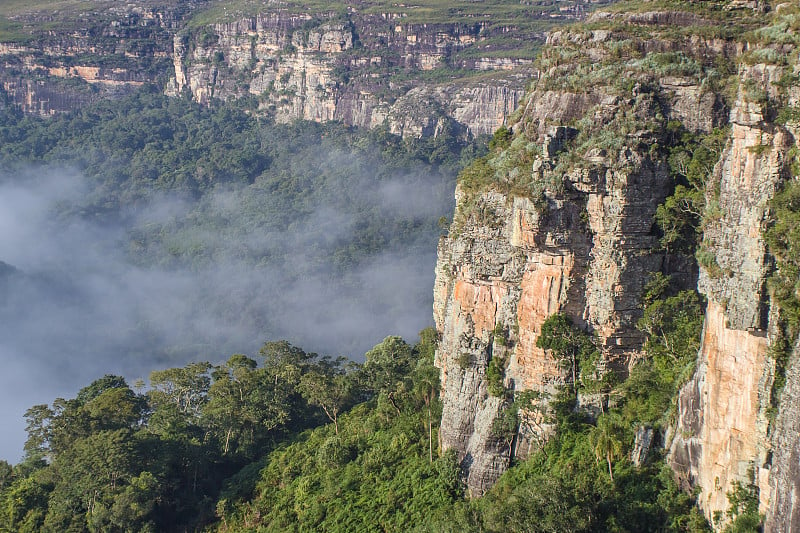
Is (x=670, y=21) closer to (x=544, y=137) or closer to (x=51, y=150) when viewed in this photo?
(x=544, y=137)

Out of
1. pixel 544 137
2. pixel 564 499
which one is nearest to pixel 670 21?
pixel 544 137

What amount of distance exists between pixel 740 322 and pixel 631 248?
17.2 ft

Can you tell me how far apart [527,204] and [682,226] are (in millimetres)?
3657

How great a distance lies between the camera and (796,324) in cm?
1658

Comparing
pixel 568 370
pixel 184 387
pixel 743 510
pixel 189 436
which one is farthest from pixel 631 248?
pixel 184 387

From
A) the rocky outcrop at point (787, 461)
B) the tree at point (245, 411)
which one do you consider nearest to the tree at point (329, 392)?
the tree at point (245, 411)

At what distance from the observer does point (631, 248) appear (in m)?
22.8

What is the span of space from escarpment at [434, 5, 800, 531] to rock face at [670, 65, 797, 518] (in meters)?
0.04

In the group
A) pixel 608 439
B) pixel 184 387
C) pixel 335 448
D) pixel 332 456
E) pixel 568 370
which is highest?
pixel 568 370

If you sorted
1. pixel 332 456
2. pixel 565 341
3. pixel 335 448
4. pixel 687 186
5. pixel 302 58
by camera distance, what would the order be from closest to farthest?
pixel 687 186 < pixel 565 341 < pixel 332 456 < pixel 335 448 < pixel 302 58

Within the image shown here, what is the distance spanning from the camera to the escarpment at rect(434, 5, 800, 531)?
17688 millimetres

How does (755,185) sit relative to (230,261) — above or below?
above

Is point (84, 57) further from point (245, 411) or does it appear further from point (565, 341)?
point (565, 341)

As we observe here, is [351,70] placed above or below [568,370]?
below
